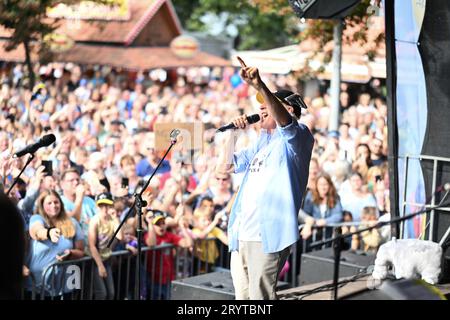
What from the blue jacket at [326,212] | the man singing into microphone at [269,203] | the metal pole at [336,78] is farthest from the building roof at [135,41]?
the man singing into microphone at [269,203]

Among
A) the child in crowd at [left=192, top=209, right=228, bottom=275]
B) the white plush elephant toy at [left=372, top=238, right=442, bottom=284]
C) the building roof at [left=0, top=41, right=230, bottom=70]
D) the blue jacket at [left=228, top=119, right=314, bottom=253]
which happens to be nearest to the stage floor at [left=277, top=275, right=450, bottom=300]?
the white plush elephant toy at [left=372, top=238, right=442, bottom=284]

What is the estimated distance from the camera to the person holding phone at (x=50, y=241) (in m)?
8.32

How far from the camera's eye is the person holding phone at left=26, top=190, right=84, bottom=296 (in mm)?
8320

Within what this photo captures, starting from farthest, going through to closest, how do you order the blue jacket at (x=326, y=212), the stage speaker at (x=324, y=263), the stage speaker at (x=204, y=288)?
the blue jacket at (x=326, y=212)
the stage speaker at (x=324, y=263)
the stage speaker at (x=204, y=288)

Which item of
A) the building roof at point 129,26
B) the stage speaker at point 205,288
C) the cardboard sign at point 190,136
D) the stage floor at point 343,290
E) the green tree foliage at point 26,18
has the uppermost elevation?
the building roof at point 129,26

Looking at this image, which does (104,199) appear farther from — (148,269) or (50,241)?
(148,269)

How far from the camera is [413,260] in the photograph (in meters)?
6.65

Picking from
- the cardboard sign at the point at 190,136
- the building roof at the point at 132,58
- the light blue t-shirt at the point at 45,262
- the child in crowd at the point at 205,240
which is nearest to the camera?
the cardboard sign at the point at 190,136

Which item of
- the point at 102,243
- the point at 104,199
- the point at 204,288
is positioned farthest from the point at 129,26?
the point at 204,288

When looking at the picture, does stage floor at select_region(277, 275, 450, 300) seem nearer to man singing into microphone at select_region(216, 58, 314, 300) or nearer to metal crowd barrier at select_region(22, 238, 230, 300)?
man singing into microphone at select_region(216, 58, 314, 300)

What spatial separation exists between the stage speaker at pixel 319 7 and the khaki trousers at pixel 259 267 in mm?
2252

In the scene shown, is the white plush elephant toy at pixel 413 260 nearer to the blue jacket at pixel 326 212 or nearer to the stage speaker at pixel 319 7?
the stage speaker at pixel 319 7
